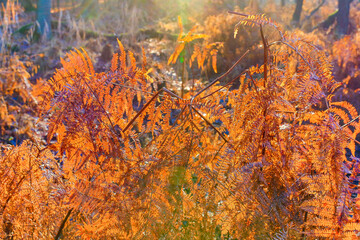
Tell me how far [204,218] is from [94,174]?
1.52ft

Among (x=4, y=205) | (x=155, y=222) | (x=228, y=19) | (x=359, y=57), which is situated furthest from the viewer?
(x=228, y=19)

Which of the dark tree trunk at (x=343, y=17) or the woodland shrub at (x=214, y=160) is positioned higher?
the dark tree trunk at (x=343, y=17)

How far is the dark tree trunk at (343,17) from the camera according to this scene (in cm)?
1113

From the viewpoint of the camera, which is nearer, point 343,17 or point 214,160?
point 214,160

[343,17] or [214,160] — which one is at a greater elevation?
[343,17]

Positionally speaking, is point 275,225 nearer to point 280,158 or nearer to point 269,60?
point 280,158

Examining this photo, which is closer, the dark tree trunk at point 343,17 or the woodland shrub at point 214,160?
the woodland shrub at point 214,160

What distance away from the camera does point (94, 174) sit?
4.16ft

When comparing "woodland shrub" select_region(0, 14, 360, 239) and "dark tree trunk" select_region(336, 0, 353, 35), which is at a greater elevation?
"dark tree trunk" select_region(336, 0, 353, 35)

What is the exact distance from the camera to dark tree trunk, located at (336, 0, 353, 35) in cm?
1113

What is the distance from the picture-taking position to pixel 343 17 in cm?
1141

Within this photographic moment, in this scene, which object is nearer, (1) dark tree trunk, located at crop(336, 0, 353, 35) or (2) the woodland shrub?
(2) the woodland shrub

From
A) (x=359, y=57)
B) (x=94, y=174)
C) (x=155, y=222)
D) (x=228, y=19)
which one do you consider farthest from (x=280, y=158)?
(x=228, y=19)

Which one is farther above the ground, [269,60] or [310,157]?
[269,60]
